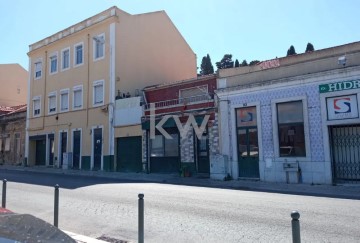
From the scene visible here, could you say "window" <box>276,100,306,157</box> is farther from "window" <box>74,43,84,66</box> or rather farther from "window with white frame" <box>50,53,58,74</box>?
"window with white frame" <box>50,53,58,74</box>

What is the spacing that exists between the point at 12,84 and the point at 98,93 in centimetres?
1860

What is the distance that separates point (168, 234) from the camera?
21.3ft

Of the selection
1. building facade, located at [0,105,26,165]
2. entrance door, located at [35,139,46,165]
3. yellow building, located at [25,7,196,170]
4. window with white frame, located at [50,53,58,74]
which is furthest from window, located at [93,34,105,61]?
building facade, located at [0,105,26,165]

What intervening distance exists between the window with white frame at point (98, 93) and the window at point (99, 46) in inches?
76.1

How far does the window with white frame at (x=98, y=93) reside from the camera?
2430cm

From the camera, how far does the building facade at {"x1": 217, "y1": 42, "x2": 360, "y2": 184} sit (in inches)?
567

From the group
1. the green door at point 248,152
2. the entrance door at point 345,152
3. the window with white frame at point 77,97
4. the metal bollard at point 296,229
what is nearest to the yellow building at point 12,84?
the window with white frame at point 77,97

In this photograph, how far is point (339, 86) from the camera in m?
14.4

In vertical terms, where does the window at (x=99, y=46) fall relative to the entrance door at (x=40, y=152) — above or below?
above

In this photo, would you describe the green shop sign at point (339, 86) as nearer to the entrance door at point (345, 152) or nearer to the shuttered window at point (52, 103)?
the entrance door at point (345, 152)

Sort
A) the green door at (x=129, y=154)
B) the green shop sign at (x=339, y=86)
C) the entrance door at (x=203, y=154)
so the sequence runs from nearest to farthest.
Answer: the green shop sign at (x=339, y=86), the entrance door at (x=203, y=154), the green door at (x=129, y=154)

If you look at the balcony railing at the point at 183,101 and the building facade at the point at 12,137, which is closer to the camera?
the balcony railing at the point at 183,101

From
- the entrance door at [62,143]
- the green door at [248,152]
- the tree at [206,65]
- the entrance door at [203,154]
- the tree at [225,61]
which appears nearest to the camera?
the green door at [248,152]

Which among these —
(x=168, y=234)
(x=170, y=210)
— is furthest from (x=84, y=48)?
(x=168, y=234)
